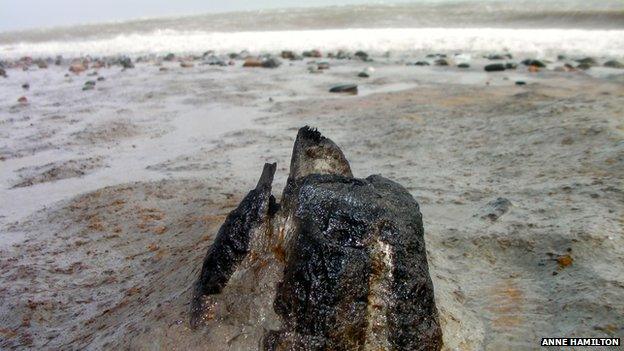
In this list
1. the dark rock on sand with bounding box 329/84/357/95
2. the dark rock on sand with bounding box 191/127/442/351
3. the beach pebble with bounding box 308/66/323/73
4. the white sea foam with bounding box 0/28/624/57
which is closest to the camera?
the dark rock on sand with bounding box 191/127/442/351

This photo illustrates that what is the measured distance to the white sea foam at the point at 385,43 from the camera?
12.5 meters

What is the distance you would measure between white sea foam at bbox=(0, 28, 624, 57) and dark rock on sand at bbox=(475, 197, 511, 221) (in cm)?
906

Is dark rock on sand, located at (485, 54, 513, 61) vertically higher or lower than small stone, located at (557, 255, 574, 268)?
higher

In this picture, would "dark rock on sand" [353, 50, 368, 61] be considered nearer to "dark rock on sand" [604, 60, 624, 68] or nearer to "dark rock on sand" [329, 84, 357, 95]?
"dark rock on sand" [329, 84, 357, 95]

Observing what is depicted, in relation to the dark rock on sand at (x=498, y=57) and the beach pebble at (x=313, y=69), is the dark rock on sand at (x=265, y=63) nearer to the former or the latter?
→ the beach pebble at (x=313, y=69)

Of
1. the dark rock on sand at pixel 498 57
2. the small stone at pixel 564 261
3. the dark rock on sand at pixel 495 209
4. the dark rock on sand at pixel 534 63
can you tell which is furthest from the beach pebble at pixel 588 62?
the small stone at pixel 564 261

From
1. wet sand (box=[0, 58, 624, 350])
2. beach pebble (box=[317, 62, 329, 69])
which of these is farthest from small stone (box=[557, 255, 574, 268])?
beach pebble (box=[317, 62, 329, 69])

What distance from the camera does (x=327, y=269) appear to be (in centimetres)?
179

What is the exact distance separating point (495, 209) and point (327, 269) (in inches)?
64.2

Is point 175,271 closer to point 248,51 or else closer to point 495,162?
point 495,162

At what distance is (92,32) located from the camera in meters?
25.3

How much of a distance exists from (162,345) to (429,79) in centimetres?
718

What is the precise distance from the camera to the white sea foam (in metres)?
12.5

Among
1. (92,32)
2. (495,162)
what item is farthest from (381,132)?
(92,32)
